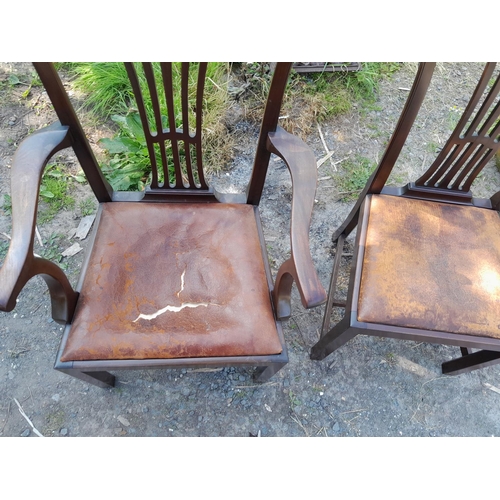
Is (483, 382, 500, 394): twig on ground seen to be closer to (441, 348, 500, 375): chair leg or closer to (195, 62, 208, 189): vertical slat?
(441, 348, 500, 375): chair leg

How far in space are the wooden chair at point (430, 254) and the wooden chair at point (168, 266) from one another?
1.12 feet

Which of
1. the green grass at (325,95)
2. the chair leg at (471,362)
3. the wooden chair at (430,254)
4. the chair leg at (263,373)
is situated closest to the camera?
the wooden chair at (430,254)

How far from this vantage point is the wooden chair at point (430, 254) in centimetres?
130

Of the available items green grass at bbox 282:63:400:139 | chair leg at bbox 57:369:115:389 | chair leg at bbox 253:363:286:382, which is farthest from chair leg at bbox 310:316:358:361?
green grass at bbox 282:63:400:139

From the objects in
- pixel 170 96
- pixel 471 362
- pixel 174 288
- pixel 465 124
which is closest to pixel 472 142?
pixel 465 124

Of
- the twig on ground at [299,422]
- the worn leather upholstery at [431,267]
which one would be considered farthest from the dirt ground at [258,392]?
the worn leather upholstery at [431,267]

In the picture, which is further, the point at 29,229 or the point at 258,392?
the point at 258,392

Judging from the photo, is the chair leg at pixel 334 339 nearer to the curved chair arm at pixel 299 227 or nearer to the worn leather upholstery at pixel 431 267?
the worn leather upholstery at pixel 431 267

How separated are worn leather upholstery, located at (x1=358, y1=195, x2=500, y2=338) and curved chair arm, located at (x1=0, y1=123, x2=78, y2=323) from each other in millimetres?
960

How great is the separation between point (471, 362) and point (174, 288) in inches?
53.1

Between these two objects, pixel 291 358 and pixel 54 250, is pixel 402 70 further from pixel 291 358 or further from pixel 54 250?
pixel 54 250

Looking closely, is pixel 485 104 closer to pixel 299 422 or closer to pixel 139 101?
pixel 139 101

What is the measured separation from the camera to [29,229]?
0.99 meters

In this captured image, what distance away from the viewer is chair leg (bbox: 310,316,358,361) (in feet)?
4.51
